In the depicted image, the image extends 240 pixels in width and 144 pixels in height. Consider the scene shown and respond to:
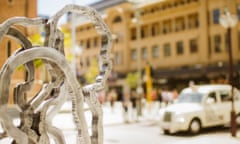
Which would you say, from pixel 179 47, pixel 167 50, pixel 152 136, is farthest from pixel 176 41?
pixel 152 136

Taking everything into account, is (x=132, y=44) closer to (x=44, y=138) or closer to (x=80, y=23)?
(x=80, y=23)

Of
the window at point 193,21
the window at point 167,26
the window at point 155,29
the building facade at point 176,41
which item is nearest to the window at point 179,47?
the building facade at point 176,41

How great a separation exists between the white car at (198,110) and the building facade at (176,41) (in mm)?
14477

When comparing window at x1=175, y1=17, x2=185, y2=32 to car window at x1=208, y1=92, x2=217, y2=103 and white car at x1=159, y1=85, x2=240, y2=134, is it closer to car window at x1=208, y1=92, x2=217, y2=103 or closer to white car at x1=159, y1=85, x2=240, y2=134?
white car at x1=159, y1=85, x2=240, y2=134


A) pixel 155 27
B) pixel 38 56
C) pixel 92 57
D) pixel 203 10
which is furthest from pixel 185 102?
pixel 92 57

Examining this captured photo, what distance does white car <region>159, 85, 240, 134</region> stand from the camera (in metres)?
14.7

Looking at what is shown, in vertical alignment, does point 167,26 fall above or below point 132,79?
above

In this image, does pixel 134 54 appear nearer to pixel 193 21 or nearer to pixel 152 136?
pixel 193 21

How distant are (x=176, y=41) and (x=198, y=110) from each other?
2664 cm

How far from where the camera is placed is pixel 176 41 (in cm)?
4097

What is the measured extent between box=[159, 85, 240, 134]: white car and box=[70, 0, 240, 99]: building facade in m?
14.5

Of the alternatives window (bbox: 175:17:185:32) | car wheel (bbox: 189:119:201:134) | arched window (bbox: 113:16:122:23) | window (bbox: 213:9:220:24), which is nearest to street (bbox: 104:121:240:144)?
car wheel (bbox: 189:119:201:134)

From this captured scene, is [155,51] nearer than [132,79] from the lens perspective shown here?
No

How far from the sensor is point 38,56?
20.6 ft
